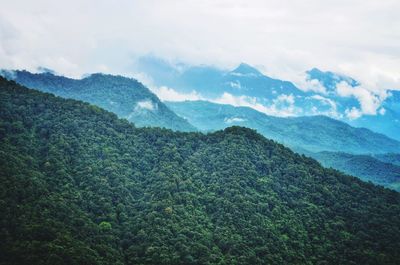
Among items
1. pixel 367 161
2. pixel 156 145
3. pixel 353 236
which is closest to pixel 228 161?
pixel 156 145

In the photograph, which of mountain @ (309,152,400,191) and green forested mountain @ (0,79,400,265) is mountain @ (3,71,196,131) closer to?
mountain @ (309,152,400,191)

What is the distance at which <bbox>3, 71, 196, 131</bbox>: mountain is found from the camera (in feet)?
576

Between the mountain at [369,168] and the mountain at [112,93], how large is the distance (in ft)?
229

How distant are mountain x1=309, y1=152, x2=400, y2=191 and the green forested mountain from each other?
3457 inches

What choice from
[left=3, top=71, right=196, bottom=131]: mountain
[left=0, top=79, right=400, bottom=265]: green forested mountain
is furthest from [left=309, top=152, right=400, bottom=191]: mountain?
[left=0, top=79, right=400, bottom=265]: green forested mountain

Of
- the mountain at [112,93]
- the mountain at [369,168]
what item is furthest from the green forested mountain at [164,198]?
the mountain at [112,93]

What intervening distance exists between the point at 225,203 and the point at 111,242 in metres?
19.0

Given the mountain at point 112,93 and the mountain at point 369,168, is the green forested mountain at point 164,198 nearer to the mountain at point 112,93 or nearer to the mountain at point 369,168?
the mountain at point 369,168

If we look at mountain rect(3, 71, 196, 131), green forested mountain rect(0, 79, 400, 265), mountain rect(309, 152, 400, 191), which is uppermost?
mountain rect(3, 71, 196, 131)

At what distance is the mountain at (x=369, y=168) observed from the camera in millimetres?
157875

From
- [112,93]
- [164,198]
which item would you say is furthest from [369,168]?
[164,198]

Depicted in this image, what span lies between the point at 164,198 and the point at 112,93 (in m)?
127

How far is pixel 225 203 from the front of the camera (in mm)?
65812

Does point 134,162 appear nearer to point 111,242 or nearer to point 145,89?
point 111,242
